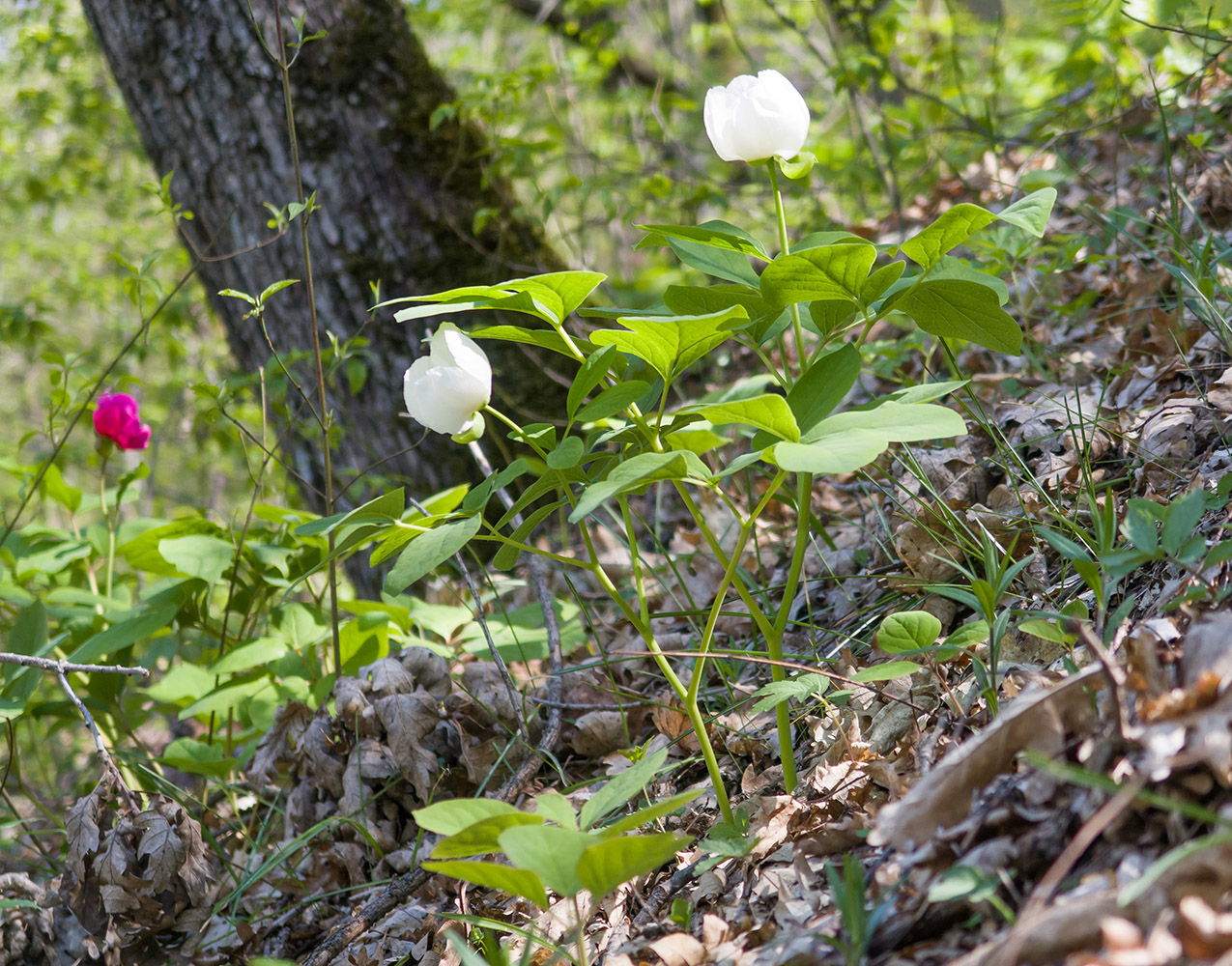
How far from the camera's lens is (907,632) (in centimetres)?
102

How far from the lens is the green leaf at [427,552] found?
0.88m

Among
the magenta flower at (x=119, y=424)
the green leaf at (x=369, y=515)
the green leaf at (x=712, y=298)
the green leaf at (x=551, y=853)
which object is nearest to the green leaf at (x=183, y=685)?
the magenta flower at (x=119, y=424)

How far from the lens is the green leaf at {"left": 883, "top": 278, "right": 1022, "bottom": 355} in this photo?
971mm

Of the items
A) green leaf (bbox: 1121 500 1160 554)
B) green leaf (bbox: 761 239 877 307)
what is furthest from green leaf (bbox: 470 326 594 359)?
green leaf (bbox: 1121 500 1160 554)

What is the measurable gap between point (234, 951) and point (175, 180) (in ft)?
7.51

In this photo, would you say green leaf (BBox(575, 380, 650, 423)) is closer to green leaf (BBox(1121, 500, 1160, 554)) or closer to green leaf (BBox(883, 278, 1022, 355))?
green leaf (BBox(883, 278, 1022, 355))

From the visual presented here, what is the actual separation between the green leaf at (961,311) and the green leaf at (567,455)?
0.41 metres

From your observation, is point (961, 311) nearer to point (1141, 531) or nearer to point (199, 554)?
point (1141, 531)

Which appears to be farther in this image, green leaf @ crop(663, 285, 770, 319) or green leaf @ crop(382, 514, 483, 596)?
green leaf @ crop(663, 285, 770, 319)

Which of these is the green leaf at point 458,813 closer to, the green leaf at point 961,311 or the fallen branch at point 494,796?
the fallen branch at point 494,796

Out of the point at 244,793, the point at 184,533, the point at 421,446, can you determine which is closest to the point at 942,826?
the point at 244,793

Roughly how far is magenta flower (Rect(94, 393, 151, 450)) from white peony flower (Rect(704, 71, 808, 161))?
67.3 inches

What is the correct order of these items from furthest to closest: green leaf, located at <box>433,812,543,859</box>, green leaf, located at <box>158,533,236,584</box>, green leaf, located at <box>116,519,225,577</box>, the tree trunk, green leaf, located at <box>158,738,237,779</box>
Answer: the tree trunk
green leaf, located at <box>116,519,225,577</box>
green leaf, located at <box>158,533,236,584</box>
green leaf, located at <box>158,738,237,779</box>
green leaf, located at <box>433,812,543,859</box>

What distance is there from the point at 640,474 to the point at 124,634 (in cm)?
147
